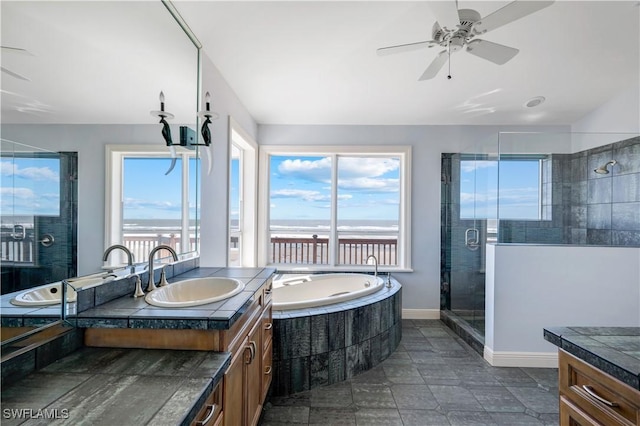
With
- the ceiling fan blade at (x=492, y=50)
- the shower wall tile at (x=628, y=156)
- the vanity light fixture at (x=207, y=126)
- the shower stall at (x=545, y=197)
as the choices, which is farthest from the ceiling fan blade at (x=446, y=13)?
the shower wall tile at (x=628, y=156)

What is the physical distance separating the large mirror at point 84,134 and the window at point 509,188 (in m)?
2.95

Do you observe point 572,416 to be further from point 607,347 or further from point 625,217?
point 625,217

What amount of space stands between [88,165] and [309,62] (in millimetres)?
2094

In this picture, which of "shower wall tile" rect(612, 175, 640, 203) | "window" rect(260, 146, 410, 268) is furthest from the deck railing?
"shower wall tile" rect(612, 175, 640, 203)

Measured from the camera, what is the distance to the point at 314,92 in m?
3.22

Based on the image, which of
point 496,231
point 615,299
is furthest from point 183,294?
point 615,299

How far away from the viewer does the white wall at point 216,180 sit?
2.38 metres

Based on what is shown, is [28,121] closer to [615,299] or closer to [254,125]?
[254,125]

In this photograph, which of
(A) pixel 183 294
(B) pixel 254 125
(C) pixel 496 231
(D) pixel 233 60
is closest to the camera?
(A) pixel 183 294

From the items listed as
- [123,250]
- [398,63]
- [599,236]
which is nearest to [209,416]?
[123,250]

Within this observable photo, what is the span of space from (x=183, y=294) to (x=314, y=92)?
95.4 inches

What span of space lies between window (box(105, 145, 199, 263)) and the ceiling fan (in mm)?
1630

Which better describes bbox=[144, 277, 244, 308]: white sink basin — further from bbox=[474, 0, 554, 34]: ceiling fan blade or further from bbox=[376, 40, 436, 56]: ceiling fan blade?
bbox=[474, 0, 554, 34]: ceiling fan blade

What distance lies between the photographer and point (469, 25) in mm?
1840
